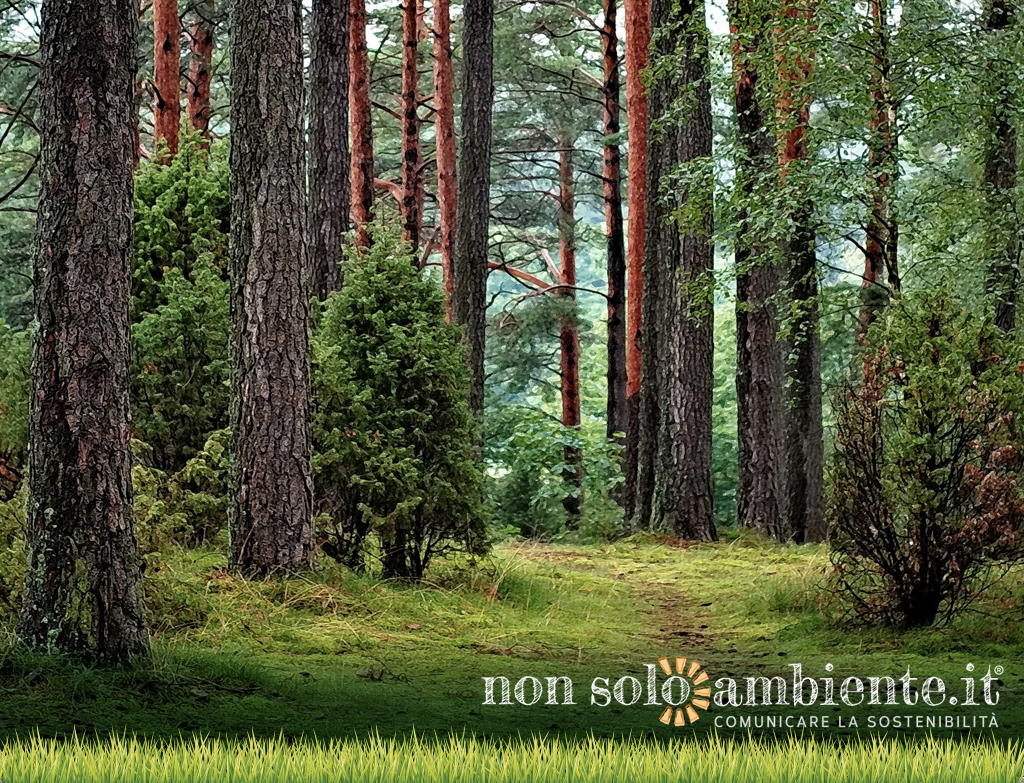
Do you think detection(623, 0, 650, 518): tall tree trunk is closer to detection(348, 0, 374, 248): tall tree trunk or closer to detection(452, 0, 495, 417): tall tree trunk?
detection(348, 0, 374, 248): tall tree trunk

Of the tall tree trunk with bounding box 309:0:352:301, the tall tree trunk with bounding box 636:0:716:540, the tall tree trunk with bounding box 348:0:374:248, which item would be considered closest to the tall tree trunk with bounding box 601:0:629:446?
the tall tree trunk with bounding box 348:0:374:248

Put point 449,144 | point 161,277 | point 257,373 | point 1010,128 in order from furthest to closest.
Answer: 1. point 449,144
2. point 1010,128
3. point 161,277
4. point 257,373

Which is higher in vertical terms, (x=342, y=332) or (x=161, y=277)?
(x=161, y=277)

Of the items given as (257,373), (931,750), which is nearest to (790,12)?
(257,373)

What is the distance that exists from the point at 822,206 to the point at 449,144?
12.5 metres

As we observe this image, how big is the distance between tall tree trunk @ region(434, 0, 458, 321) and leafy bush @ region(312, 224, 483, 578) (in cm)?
1196

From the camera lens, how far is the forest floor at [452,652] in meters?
5.39

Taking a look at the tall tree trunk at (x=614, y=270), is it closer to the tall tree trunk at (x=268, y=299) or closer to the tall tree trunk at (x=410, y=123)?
the tall tree trunk at (x=410, y=123)

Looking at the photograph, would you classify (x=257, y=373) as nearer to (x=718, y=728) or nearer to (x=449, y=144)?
(x=718, y=728)

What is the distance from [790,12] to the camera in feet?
35.5

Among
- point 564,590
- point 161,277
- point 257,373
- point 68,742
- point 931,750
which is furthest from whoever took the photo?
point 161,277

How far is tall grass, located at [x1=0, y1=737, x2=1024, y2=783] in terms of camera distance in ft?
13.3

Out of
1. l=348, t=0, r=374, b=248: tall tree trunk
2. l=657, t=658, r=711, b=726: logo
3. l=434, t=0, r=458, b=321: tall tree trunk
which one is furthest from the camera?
l=434, t=0, r=458, b=321: tall tree trunk

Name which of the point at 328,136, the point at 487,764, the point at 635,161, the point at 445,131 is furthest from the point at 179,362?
the point at 635,161
